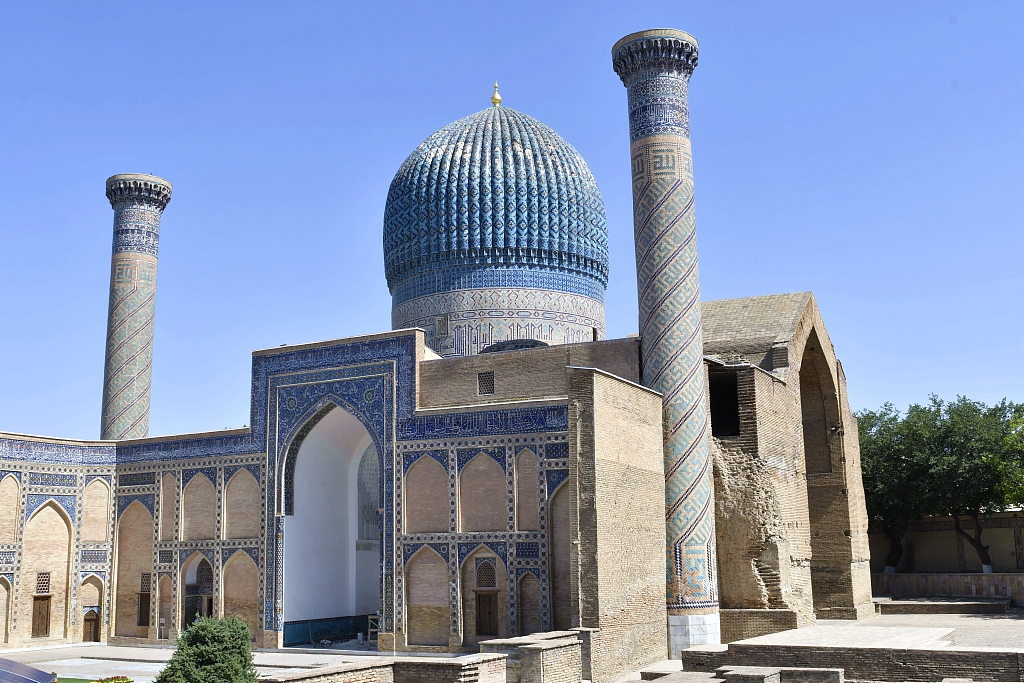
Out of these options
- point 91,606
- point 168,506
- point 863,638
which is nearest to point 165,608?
point 91,606

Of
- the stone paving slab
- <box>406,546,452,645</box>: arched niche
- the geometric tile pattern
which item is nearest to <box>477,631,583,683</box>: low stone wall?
the stone paving slab

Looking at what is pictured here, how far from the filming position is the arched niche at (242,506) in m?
15.0

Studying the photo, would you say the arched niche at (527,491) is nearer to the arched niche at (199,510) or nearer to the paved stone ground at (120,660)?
the paved stone ground at (120,660)

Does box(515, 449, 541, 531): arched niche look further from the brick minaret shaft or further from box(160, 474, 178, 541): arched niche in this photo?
the brick minaret shaft

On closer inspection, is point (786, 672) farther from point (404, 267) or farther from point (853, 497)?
point (404, 267)

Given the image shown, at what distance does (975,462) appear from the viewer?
19.8 metres

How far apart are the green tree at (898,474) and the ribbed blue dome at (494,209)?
747 cm

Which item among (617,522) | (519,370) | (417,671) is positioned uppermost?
(519,370)

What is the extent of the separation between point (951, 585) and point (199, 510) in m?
13.8

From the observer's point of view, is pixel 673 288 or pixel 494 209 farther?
pixel 494 209

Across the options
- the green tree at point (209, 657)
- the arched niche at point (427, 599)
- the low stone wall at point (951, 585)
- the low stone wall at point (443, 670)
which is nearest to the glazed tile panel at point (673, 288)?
the arched niche at point (427, 599)

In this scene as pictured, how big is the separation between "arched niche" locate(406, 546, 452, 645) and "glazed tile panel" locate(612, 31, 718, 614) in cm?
289

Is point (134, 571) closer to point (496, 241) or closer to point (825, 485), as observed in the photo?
point (496, 241)

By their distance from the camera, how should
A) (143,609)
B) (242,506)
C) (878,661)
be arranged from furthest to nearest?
(143,609) → (242,506) → (878,661)
